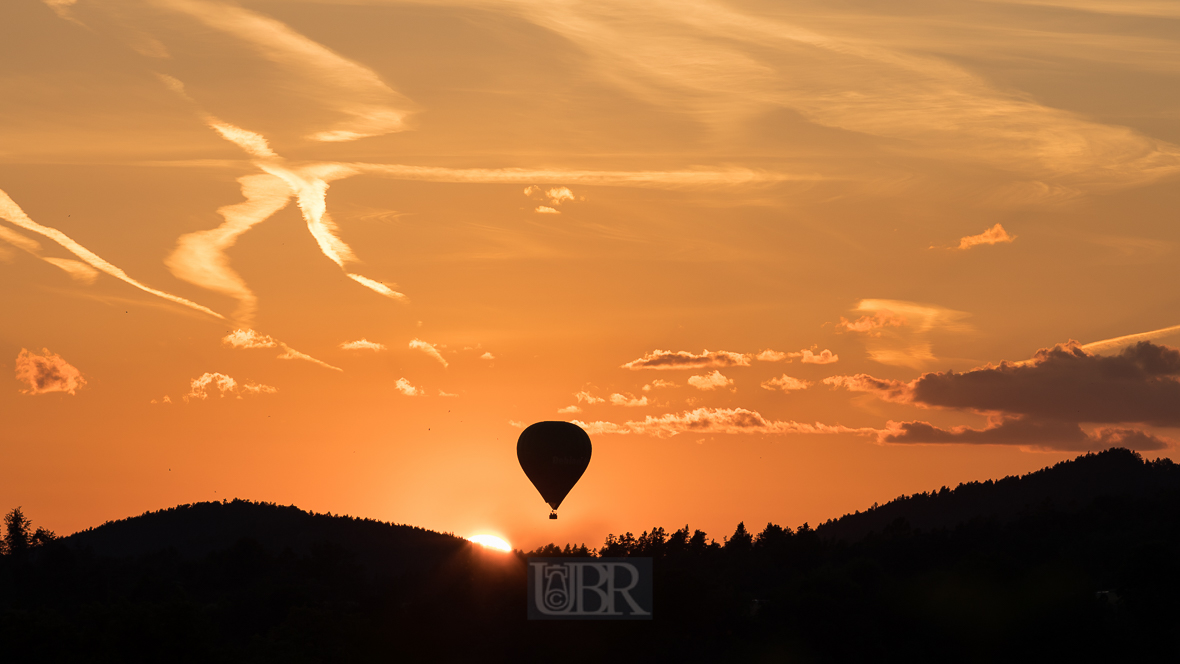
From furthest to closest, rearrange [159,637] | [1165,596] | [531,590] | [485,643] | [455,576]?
1. [455,576]
2. [531,590]
3. [485,643]
4. [1165,596]
5. [159,637]

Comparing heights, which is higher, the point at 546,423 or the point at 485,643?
the point at 546,423

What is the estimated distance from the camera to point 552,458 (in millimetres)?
102000

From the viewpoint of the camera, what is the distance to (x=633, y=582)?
16388 centimetres

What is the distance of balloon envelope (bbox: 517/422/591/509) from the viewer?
102125mm

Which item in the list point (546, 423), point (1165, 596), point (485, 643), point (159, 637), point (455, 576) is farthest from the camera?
point (455, 576)

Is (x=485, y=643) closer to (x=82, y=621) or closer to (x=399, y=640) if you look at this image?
(x=399, y=640)

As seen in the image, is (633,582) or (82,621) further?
(633,582)

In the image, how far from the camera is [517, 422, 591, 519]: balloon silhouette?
4021 inches

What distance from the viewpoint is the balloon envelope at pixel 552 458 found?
102125mm

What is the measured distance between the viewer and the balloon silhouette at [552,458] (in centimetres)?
10212

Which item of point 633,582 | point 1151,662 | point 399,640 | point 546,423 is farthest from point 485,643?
point 1151,662

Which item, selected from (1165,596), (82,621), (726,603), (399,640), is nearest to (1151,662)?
(1165,596)

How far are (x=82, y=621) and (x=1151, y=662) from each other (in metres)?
112

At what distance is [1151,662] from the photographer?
12562 cm
